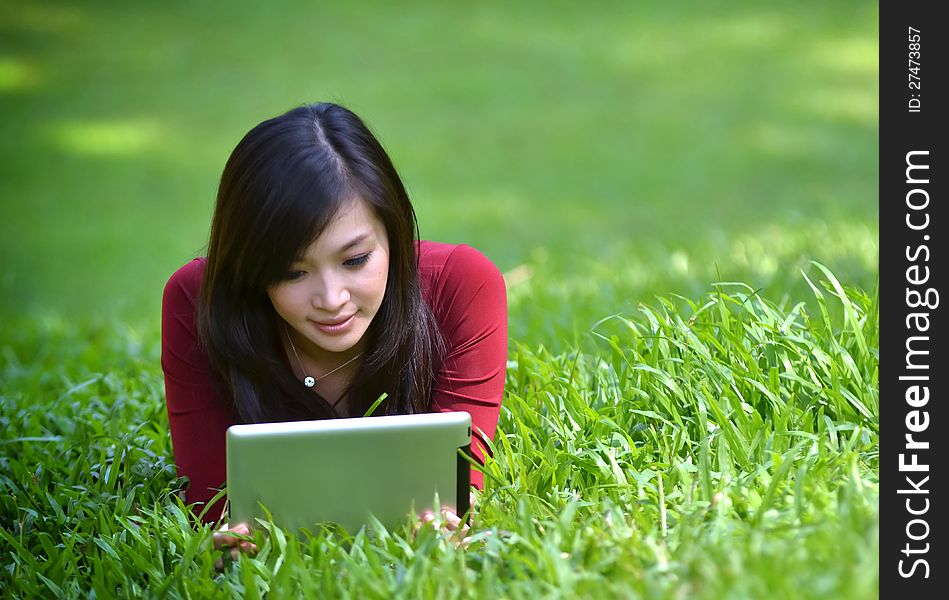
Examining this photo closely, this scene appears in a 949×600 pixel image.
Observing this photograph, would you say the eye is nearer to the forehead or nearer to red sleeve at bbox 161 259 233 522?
the forehead

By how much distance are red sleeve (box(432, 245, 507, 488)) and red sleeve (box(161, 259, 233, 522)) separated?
20.4 inches

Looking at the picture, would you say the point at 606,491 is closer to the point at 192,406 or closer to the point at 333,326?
the point at 333,326

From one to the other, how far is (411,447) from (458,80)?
8.05m

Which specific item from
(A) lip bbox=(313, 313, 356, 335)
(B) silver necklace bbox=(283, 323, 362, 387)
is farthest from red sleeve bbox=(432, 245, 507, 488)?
(A) lip bbox=(313, 313, 356, 335)

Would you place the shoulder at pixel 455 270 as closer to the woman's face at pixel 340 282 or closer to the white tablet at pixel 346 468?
the woman's face at pixel 340 282

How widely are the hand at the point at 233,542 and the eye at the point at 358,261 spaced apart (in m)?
0.58

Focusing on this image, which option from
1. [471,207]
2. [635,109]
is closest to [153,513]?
[471,207]

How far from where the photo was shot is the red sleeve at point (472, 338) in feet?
9.14

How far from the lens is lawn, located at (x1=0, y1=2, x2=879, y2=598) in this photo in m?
2.24

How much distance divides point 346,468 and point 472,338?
1.86ft

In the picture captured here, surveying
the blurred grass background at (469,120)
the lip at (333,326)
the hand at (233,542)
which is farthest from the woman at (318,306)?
the blurred grass background at (469,120)

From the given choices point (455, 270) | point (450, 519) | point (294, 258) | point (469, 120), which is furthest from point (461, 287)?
point (469, 120)

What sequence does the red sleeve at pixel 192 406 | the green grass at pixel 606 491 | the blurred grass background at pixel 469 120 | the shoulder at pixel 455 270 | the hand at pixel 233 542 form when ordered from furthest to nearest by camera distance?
the blurred grass background at pixel 469 120, the shoulder at pixel 455 270, the red sleeve at pixel 192 406, the hand at pixel 233 542, the green grass at pixel 606 491
